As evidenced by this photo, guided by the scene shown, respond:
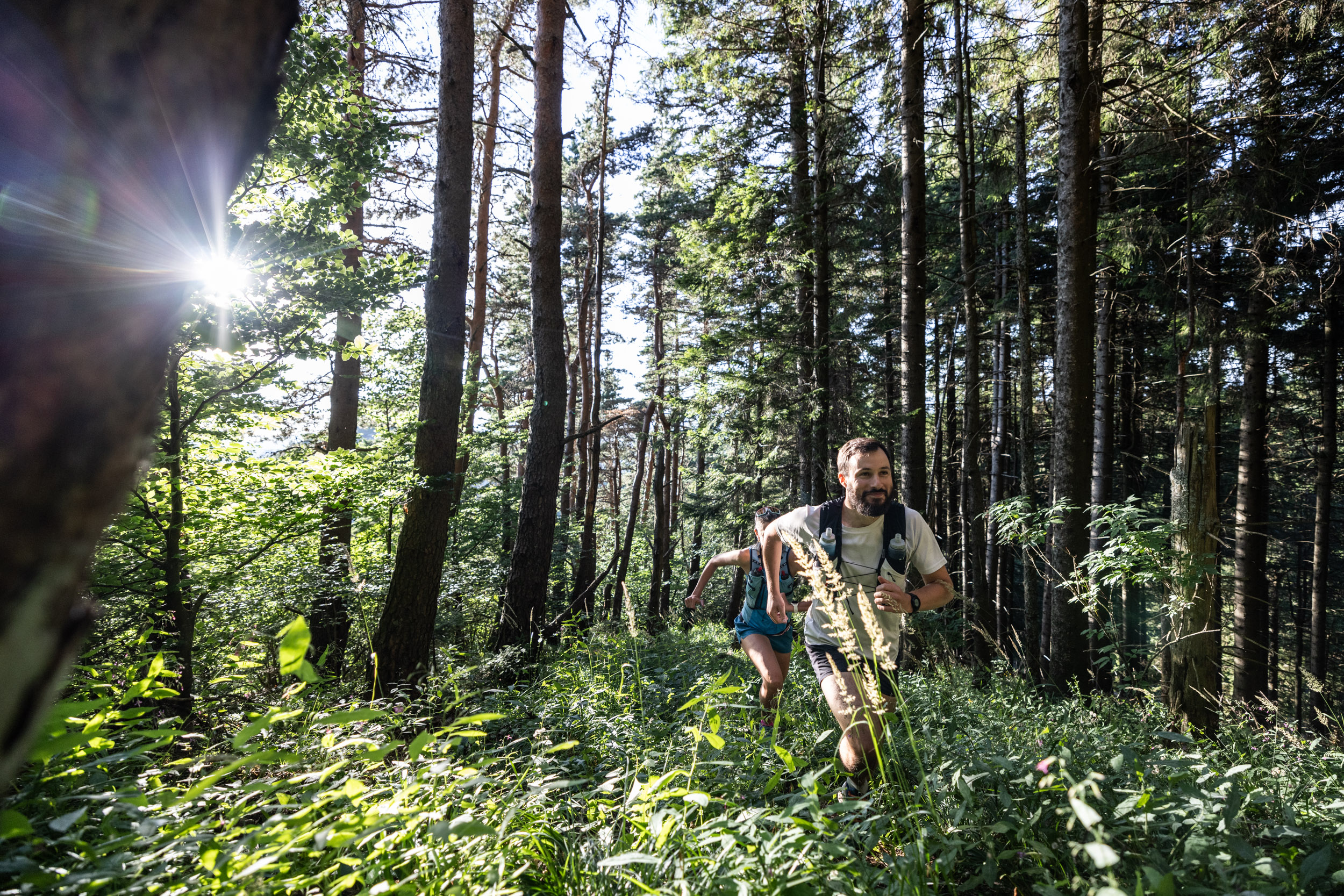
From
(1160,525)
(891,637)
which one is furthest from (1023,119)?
(891,637)

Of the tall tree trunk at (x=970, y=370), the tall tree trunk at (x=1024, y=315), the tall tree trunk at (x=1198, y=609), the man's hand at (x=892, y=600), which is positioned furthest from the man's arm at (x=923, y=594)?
the tall tree trunk at (x=1024, y=315)

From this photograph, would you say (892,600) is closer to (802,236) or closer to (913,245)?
(913,245)

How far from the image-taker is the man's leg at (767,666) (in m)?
4.21

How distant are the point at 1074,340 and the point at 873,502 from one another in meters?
4.35

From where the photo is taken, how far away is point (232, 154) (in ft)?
3.44

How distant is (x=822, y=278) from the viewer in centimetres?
977

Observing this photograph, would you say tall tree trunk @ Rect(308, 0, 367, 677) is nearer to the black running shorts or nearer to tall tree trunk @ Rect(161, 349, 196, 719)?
tall tree trunk @ Rect(161, 349, 196, 719)

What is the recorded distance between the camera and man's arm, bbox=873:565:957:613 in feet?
8.53

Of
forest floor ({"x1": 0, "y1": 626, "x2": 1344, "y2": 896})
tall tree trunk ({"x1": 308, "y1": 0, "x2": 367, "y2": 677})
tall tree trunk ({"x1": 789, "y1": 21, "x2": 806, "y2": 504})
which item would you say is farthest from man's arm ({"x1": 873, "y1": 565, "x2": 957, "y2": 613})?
tall tree trunk ({"x1": 789, "y1": 21, "x2": 806, "y2": 504})

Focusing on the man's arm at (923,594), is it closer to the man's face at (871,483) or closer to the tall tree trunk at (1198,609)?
the man's face at (871,483)

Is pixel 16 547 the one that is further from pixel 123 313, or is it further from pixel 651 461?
pixel 651 461

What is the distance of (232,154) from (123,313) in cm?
41

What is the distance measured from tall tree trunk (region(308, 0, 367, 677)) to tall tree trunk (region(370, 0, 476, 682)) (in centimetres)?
81

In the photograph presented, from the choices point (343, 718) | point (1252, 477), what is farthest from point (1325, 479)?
point (343, 718)
